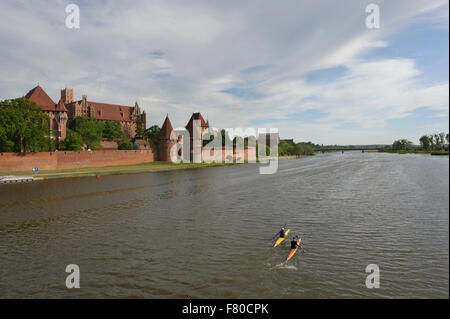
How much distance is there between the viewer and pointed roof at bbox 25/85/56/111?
2891 inches

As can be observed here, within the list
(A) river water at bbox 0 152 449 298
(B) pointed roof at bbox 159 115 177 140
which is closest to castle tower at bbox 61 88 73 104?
(B) pointed roof at bbox 159 115 177 140

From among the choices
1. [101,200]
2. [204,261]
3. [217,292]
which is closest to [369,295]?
[217,292]

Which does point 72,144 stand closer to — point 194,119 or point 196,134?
point 196,134

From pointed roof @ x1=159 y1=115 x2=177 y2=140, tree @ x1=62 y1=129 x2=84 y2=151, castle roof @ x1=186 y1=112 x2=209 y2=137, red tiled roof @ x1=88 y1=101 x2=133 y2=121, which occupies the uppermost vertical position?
red tiled roof @ x1=88 y1=101 x2=133 y2=121

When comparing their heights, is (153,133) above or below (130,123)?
below

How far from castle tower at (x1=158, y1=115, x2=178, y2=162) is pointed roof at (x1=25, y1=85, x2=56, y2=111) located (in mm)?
28942

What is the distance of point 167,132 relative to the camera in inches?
3162

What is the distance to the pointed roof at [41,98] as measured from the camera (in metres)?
73.4

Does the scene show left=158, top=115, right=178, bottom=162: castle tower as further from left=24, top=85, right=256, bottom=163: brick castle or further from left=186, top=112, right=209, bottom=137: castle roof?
left=186, top=112, right=209, bottom=137: castle roof

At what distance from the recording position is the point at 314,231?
52.1ft

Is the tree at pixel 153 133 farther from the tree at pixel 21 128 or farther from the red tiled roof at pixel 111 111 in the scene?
the tree at pixel 21 128

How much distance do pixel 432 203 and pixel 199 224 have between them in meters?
17.7

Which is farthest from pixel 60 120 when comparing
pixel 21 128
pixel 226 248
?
pixel 226 248

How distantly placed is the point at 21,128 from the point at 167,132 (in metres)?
35.6
